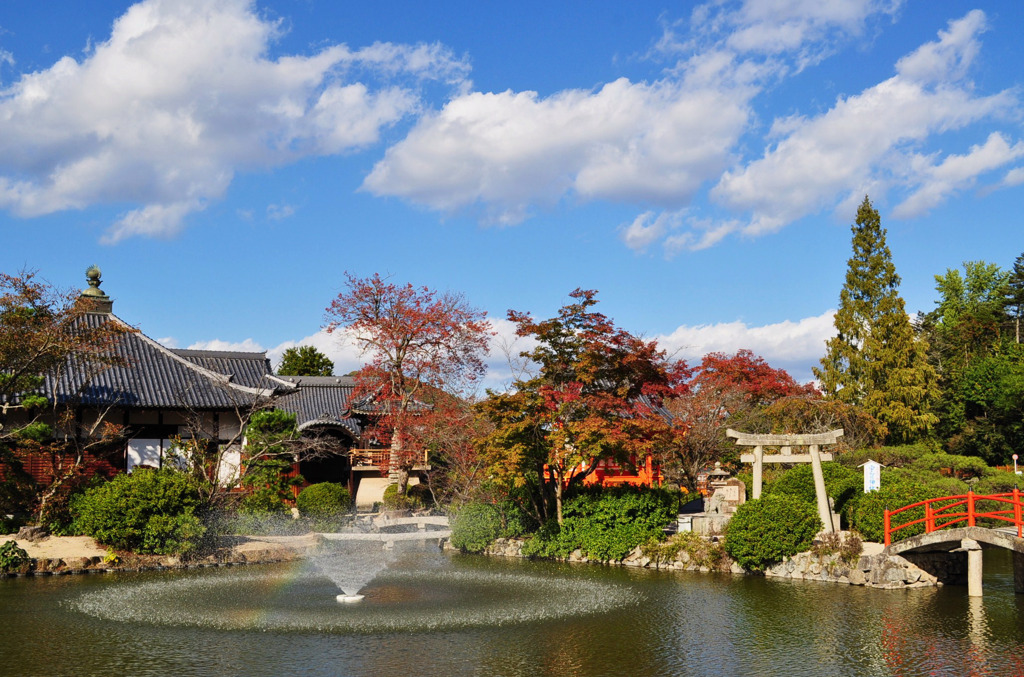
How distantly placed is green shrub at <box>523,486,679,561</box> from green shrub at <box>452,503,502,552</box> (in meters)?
1.49

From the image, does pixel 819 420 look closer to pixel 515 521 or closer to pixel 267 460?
pixel 515 521

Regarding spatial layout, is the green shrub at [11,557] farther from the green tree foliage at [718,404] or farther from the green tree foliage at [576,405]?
the green tree foliage at [718,404]

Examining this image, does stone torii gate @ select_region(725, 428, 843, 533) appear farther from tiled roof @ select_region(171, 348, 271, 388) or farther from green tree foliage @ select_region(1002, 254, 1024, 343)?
green tree foliage @ select_region(1002, 254, 1024, 343)

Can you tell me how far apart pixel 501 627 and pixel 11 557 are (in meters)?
12.8

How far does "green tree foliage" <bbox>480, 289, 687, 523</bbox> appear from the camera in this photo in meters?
24.1

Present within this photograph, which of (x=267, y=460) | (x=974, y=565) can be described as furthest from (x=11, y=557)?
(x=974, y=565)

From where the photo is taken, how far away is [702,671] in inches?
501

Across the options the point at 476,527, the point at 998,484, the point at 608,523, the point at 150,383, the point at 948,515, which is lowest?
the point at 476,527

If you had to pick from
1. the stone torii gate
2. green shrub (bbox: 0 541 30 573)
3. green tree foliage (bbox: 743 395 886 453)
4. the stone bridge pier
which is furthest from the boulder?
green tree foliage (bbox: 743 395 886 453)

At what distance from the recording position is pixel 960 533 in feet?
60.1

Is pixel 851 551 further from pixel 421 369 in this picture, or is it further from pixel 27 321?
pixel 27 321

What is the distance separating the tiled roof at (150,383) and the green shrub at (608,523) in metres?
11.0

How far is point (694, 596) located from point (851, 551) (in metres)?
4.37

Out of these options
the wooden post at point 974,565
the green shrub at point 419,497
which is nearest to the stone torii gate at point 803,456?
the wooden post at point 974,565
